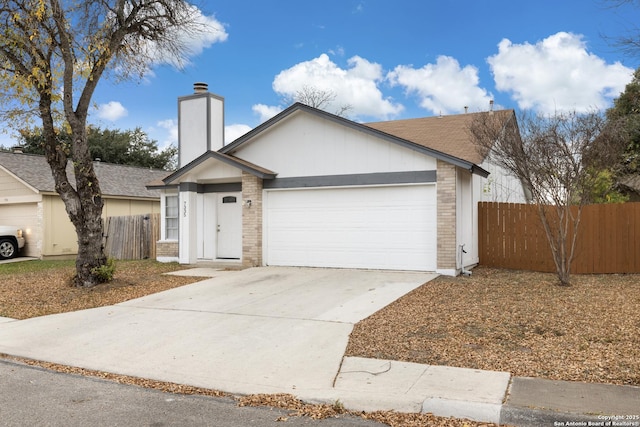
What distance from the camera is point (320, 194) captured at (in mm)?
14219

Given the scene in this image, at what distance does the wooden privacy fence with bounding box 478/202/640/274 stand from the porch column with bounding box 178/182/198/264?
28.7 ft

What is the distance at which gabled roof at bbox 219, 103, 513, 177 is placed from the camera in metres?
12.6

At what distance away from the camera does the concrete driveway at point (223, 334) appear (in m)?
5.95

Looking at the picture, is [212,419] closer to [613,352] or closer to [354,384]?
[354,384]

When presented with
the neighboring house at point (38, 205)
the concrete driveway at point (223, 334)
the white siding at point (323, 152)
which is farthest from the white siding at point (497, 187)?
the neighboring house at point (38, 205)

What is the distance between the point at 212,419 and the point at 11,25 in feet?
35.3

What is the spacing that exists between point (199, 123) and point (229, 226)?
3.73 meters

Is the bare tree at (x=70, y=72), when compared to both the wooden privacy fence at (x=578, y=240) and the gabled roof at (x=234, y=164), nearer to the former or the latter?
the gabled roof at (x=234, y=164)

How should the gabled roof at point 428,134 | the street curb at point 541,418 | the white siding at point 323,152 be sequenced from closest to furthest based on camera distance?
the street curb at point 541,418
the gabled roof at point 428,134
the white siding at point 323,152

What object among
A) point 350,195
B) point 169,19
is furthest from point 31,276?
point 350,195

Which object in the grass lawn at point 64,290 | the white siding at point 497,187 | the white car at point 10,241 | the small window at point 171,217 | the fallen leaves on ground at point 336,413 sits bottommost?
the fallen leaves on ground at point 336,413

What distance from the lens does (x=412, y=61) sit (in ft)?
61.5

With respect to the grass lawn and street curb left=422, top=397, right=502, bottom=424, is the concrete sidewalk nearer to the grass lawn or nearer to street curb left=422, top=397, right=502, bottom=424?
street curb left=422, top=397, right=502, bottom=424

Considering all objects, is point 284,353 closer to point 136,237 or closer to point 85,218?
point 85,218
